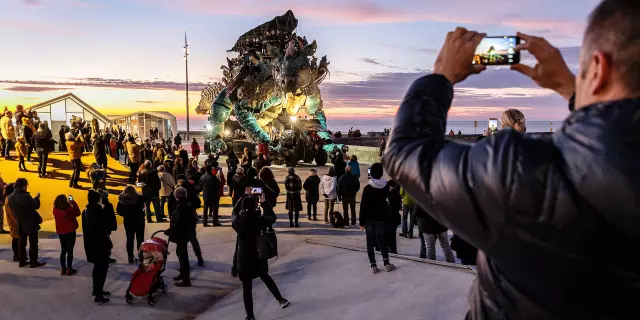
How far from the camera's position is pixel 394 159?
1090 mm

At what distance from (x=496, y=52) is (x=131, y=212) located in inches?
301

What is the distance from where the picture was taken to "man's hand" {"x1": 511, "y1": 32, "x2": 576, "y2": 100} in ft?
4.40

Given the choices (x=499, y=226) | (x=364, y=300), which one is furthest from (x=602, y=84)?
(x=364, y=300)

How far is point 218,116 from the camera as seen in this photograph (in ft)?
87.1

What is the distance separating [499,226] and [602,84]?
374 mm

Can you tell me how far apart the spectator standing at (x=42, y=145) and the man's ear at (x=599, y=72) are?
53.0 feet

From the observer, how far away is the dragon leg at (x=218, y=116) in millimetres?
26484

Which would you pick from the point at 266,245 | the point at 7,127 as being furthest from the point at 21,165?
the point at 266,245

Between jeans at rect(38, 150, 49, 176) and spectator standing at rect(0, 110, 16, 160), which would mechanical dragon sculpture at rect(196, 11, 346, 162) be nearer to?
jeans at rect(38, 150, 49, 176)

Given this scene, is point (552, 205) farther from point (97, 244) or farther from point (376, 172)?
point (97, 244)

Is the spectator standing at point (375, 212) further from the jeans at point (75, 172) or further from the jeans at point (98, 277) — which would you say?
the jeans at point (75, 172)

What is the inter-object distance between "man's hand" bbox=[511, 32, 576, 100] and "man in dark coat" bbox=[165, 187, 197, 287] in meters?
6.31

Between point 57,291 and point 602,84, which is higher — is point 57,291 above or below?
below

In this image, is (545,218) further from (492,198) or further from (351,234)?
(351,234)
